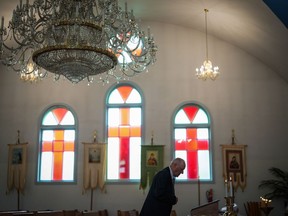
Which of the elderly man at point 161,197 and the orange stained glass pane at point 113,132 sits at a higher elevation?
the orange stained glass pane at point 113,132

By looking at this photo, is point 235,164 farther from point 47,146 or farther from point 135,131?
point 47,146

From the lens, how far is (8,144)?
1226 cm

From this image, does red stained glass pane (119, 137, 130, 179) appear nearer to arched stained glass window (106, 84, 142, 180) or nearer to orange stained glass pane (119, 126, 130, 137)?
arched stained glass window (106, 84, 142, 180)

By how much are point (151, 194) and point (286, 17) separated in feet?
15.3

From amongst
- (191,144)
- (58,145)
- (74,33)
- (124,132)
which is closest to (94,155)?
(124,132)

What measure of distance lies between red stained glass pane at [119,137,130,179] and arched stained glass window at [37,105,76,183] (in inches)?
54.1

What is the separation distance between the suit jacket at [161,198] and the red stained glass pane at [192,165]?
6.58 meters

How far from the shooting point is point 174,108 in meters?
12.0

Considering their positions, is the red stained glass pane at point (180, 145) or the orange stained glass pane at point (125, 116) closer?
the red stained glass pane at point (180, 145)

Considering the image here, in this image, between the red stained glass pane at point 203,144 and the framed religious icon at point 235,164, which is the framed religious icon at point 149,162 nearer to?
the red stained glass pane at point 203,144

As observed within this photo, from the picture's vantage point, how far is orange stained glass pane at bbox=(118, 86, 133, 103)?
12.3 metres

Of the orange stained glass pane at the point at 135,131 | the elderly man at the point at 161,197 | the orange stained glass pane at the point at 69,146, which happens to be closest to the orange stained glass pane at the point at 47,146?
the orange stained glass pane at the point at 69,146

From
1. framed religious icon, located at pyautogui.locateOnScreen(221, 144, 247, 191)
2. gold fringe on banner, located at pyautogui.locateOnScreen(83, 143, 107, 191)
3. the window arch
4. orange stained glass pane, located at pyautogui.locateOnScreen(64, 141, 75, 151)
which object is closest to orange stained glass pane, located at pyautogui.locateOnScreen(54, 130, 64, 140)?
orange stained glass pane, located at pyautogui.locateOnScreen(64, 141, 75, 151)

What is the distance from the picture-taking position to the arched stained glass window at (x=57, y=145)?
12.0 metres
